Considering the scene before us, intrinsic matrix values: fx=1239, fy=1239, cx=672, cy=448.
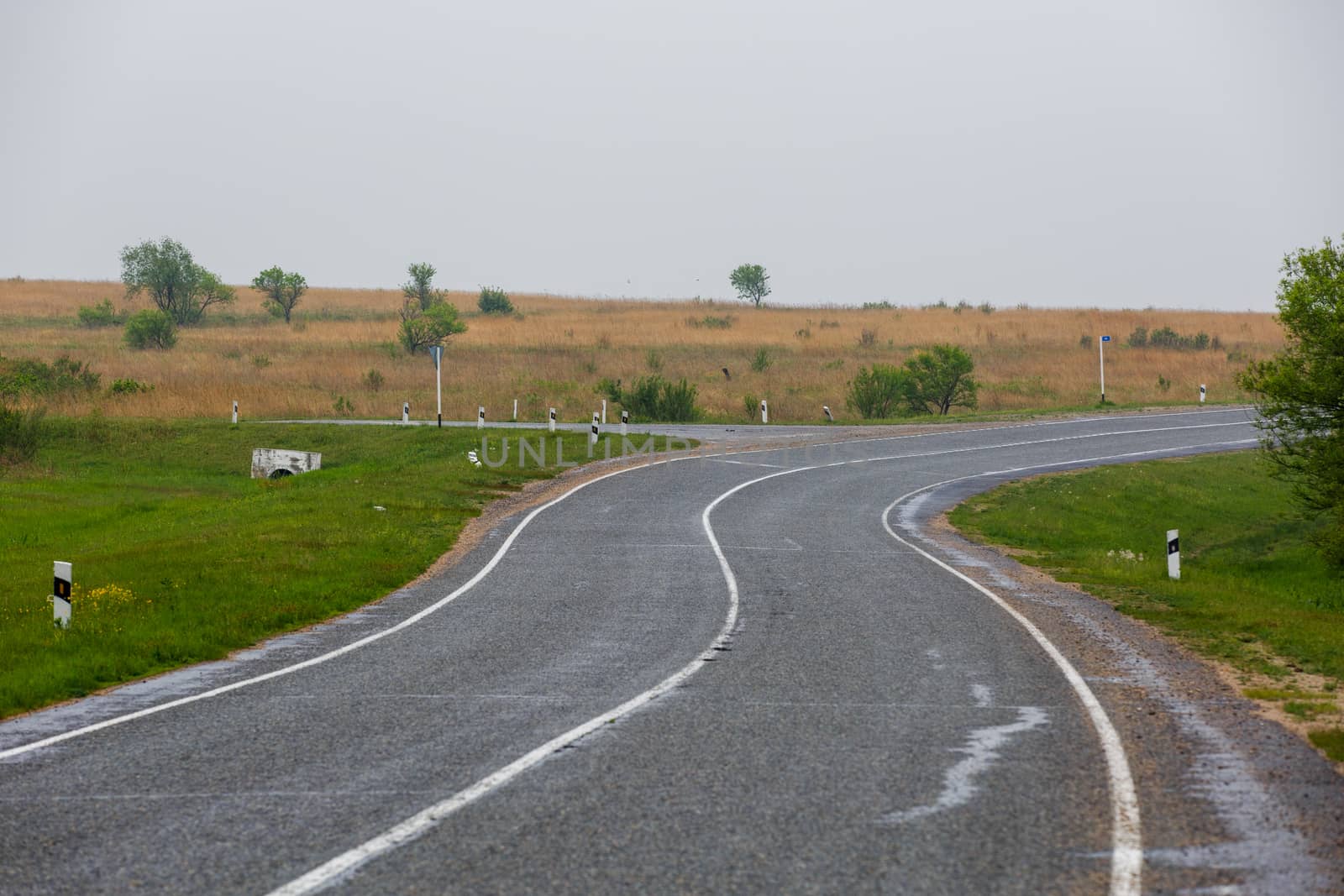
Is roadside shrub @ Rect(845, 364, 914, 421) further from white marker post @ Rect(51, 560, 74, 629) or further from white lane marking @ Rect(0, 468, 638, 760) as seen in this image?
white marker post @ Rect(51, 560, 74, 629)

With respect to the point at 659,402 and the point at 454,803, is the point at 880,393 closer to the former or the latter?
the point at 659,402

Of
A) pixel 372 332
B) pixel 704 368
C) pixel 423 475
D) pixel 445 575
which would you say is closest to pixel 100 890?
pixel 445 575

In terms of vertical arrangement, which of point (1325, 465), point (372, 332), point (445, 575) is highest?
point (372, 332)

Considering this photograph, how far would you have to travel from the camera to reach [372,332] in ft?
253

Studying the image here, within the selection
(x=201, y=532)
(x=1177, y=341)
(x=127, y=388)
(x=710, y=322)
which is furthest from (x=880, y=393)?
(x=710, y=322)

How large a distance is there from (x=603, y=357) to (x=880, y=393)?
1853 cm

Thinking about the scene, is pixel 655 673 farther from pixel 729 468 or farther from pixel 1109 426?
pixel 1109 426

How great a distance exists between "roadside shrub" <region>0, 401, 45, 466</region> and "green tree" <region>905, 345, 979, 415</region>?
33211 mm

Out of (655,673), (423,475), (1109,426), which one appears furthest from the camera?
(1109,426)

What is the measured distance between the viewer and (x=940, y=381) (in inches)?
2068

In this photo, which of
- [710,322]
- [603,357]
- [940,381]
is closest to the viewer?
[940,381]

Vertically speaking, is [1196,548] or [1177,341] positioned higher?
[1177,341]

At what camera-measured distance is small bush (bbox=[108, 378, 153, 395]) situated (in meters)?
48.3

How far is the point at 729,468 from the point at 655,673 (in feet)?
71.6
